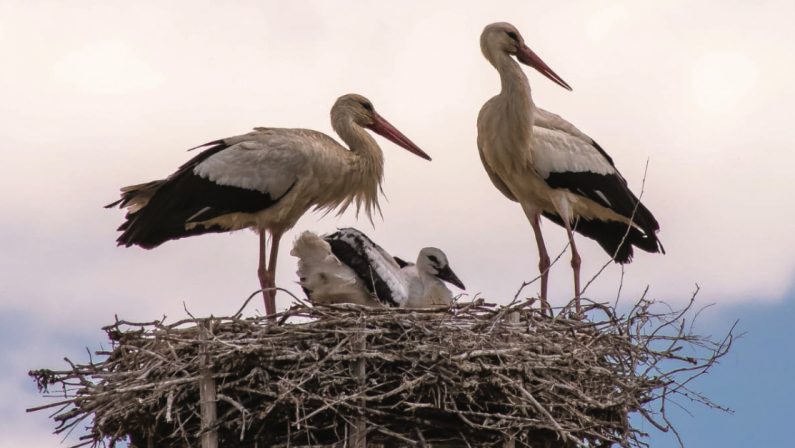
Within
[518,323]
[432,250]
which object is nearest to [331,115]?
[432,250]

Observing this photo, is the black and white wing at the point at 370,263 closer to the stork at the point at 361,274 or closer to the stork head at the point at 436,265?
the stork at the point at 361,274

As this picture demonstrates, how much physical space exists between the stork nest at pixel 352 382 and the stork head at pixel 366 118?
2821 millimetres

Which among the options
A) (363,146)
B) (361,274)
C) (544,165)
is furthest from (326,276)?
(544,165)

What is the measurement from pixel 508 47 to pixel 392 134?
3.26ft

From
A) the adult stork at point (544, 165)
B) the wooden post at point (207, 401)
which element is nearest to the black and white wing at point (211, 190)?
the adult stork at point (544, 165)

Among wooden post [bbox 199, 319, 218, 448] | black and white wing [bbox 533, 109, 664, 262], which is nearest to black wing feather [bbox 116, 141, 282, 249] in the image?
black and white wing [bbox 533, 109, 664, 262]

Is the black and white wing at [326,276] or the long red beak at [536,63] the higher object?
the long red beak at [536,63]

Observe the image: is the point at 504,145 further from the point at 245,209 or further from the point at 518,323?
the point at 518,323

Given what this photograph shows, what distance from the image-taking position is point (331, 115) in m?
10.7

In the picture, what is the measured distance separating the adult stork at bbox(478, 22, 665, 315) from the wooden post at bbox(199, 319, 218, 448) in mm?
3349

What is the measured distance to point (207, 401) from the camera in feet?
24.8

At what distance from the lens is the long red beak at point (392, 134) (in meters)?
10.8

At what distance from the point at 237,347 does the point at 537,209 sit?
3.85 meters

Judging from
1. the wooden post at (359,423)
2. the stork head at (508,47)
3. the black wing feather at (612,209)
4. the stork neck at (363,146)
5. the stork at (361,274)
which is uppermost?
the stork head at (508,47)
